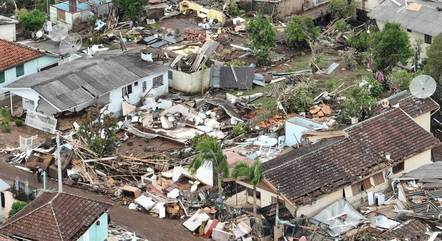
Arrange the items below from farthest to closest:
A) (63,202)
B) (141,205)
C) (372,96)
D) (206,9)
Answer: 1. (206,9)
2. (372,96)
3. (141,205)
4. (63,202)

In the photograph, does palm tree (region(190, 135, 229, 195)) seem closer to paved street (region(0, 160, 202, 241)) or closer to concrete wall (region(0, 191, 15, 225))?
paved street (region(0, 160, 202, 241))

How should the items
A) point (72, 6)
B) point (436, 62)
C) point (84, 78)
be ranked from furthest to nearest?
point (72, 6)
point (84, 78)
point (436, 62)

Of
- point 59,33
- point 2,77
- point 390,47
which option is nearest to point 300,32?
point 390,47

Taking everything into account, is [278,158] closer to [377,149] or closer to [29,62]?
[377,149]

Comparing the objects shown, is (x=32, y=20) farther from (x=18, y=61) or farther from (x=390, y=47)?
(x=390, y=47)

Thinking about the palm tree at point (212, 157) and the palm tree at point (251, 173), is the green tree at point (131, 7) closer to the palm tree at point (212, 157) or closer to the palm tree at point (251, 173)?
the palm tree at point (212, 157)

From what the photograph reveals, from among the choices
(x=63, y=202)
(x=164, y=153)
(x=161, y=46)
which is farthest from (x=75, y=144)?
(x=161, y=46)

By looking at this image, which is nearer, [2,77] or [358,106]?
[358,106]
